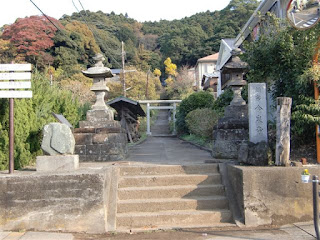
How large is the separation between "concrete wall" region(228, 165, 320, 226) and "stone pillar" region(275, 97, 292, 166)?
26 centimetres

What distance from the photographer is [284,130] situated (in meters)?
5.17

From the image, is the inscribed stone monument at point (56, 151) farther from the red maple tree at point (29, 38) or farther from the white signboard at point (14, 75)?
the red maple tree at point (29, 38)

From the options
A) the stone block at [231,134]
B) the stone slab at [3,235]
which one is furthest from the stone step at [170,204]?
the stone block at [231,134]

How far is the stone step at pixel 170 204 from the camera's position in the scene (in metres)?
5.27

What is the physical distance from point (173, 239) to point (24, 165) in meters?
4.06

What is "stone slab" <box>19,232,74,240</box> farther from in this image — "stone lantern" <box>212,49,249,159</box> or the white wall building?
the white wall building

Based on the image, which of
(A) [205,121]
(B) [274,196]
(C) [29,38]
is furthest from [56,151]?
(C) [29,38]

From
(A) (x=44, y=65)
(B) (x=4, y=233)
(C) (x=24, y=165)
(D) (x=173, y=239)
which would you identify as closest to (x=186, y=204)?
(D) (x=173, y=239)

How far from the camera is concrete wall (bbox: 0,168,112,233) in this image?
472cm

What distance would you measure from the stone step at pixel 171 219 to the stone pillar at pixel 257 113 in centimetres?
174

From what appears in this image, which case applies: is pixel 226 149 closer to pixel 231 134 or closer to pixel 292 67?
pixel 231 134

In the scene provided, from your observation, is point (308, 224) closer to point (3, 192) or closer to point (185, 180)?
Answer: point (185, 180)

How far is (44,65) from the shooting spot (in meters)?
33.1

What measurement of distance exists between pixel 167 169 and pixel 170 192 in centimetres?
67
